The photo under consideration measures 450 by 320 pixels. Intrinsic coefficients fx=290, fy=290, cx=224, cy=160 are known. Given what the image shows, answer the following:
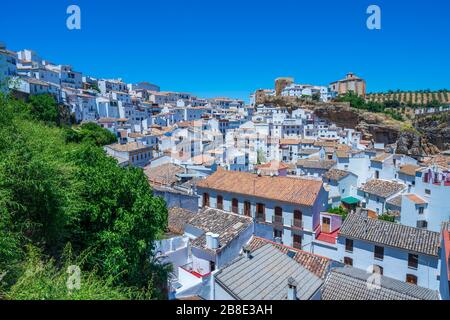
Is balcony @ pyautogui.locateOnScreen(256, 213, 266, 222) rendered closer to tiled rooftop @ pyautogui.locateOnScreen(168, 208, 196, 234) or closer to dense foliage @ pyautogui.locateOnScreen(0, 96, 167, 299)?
tiled rooftop @ pyautogui.locateOnScreen(168, 208, 196, 234)

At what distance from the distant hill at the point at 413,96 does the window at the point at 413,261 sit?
69.5 metres

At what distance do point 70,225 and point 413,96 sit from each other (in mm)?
91108

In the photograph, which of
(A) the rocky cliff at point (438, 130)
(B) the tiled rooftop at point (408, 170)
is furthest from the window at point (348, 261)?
(A) the rocky cliff at point (438, 130)

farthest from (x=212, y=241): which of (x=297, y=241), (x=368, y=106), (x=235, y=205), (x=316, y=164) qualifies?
(x=368, y=106)

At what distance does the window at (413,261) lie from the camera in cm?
1255

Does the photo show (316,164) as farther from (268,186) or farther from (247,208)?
(247,208)

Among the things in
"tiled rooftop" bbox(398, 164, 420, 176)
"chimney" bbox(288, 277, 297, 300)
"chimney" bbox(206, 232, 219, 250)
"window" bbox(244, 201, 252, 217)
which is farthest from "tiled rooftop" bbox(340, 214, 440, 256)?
"tiled rooftop" bbox(398, 164, 420, 176)

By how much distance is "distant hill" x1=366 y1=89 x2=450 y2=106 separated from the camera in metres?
74.0

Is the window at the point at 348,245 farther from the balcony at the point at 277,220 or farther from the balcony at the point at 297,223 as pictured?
the balcony at the point at 277,220

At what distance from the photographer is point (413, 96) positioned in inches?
3071

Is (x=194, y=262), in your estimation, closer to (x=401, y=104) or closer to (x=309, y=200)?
(x=309, y=200)

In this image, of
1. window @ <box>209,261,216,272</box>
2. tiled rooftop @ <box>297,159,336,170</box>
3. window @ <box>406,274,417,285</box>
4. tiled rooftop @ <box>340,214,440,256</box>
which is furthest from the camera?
tiled rooftop @ <box>297,159,336,170</box>

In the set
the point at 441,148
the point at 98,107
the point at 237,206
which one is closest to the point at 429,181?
the point at 237,206

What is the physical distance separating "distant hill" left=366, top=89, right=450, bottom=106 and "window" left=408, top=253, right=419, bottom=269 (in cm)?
6947
